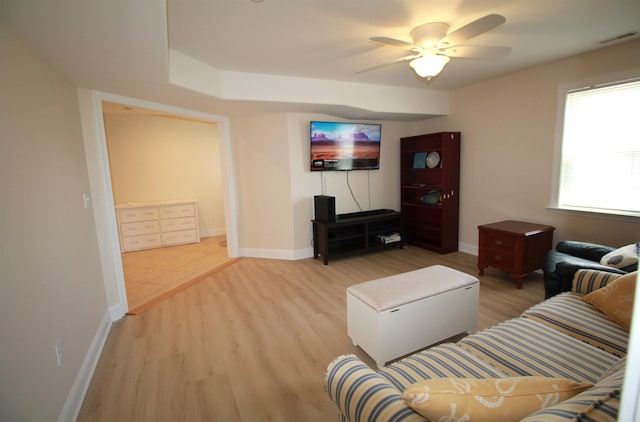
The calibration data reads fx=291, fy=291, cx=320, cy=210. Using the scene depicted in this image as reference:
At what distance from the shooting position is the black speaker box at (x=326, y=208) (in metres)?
4.07

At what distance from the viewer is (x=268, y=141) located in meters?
4.29

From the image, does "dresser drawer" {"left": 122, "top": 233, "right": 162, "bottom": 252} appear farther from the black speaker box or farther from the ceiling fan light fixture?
the ceiling fan light fixture

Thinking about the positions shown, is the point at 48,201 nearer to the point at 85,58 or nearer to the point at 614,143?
the point at 85,58

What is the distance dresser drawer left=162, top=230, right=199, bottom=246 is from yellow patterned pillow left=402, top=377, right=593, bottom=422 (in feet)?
17.9

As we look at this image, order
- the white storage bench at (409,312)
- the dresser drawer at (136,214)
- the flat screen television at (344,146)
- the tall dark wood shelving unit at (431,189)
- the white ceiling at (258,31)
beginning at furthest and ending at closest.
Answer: the dresser drawer at (136,214) < the tall dark wood shelving unit at (431,189) < the flat screen television at (344,146) < the white storage bench at (409,312) < the white ceiling at (258,31)

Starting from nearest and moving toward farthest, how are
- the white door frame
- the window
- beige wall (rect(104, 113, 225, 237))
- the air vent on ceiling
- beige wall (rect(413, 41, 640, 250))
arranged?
the air vent on ceiling → the white door frame → the window → beige wall (rect(413, 41, 640, 250)) → beige wall (rect(104, 113, 225, 237))

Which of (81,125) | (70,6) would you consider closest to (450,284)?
(70,6)

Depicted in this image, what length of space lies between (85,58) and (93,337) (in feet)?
6.79

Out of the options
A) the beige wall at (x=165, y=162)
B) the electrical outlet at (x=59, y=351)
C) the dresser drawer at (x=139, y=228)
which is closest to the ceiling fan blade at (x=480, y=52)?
the electrical outlet at (x=59, y=351)

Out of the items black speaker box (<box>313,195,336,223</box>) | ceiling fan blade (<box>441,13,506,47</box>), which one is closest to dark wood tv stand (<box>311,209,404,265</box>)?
black speaker box (<box>313,195,336,223</box>)

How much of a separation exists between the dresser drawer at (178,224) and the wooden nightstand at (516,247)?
4.88m

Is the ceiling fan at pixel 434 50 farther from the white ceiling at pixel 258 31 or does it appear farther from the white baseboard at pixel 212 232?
the white baseboard at pixel 212 232

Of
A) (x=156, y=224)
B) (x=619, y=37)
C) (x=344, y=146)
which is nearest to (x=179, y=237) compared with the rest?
(x=156, y=224)

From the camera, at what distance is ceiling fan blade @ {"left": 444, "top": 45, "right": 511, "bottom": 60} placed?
7.16 feet
